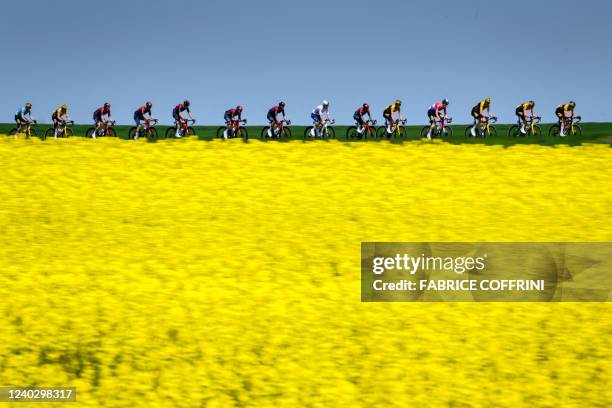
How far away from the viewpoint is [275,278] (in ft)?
68.9

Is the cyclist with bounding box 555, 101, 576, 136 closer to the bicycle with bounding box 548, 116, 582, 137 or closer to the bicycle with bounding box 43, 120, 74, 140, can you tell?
the bicycle with bounding box 548, 116, 582, 137

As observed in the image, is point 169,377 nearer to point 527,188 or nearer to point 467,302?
Result: point 467,302

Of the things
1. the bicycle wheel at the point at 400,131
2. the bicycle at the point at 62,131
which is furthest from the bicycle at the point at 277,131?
the bicycle at the point at 62,131

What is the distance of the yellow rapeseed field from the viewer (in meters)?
16.9

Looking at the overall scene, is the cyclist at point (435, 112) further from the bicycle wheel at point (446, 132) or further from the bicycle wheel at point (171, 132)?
the bicycle wheel at point (171, 132)

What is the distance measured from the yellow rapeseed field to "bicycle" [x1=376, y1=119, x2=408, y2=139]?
618cm

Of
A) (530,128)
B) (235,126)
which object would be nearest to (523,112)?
(530,128)

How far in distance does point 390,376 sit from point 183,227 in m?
9.15

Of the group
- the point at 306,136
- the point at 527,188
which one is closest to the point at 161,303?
the point at 527,188

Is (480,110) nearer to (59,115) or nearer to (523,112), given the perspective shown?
(523,112)

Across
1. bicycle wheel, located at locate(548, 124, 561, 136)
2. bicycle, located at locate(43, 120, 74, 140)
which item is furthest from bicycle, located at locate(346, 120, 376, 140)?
bicycle, located at locate(43, 120, 74, 140)

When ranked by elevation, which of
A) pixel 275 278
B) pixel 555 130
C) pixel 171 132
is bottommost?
pixel 275 278

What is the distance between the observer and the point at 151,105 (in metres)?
38.0

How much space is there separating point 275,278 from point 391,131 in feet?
60.8
